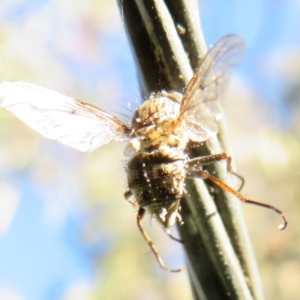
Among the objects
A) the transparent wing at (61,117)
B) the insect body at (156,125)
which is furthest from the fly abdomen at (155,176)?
the transparent wing at (61,117)

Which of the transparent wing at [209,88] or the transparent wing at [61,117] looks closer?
the transparent wing at [209,88]

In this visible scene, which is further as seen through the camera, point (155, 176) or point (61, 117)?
point (61, 117)

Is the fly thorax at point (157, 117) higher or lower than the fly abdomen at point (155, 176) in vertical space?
higher

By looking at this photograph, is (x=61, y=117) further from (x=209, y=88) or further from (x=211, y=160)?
(x=211, y=160)

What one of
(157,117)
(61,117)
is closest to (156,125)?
(157,117)

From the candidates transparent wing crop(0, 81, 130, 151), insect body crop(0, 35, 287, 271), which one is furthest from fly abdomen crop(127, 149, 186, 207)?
transparent wing crop(0, 81, 130, 151)

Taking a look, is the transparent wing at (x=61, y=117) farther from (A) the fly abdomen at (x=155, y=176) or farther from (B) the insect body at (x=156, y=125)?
(A) the fly abdomen at (x=155, y=176)

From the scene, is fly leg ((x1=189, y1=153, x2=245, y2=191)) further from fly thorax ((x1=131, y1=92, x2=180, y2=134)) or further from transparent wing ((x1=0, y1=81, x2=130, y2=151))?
transparent wing ((x1=0, y1=81, x2=130, y2=151))

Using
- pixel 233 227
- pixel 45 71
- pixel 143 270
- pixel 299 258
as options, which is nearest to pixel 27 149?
pixel 45 71
